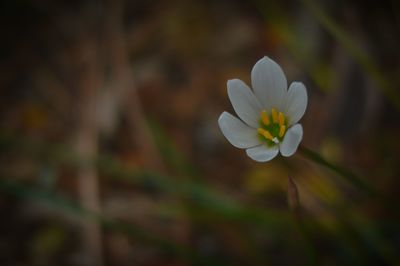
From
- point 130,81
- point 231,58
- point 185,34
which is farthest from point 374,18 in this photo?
point 130,81

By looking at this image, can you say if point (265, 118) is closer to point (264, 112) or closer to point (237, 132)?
point (264, 112)

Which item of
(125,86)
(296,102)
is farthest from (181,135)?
(296,102)

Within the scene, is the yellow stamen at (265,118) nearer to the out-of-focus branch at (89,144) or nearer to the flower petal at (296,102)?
the flower petal at (296,102)

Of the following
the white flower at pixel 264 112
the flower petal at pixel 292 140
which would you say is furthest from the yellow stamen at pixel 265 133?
the flower petal at pixel 292 140

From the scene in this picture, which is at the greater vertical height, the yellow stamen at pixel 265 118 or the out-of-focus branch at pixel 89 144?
the out-of-focus branch at pixel 89 144

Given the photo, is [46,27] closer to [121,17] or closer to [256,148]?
[121,17]
